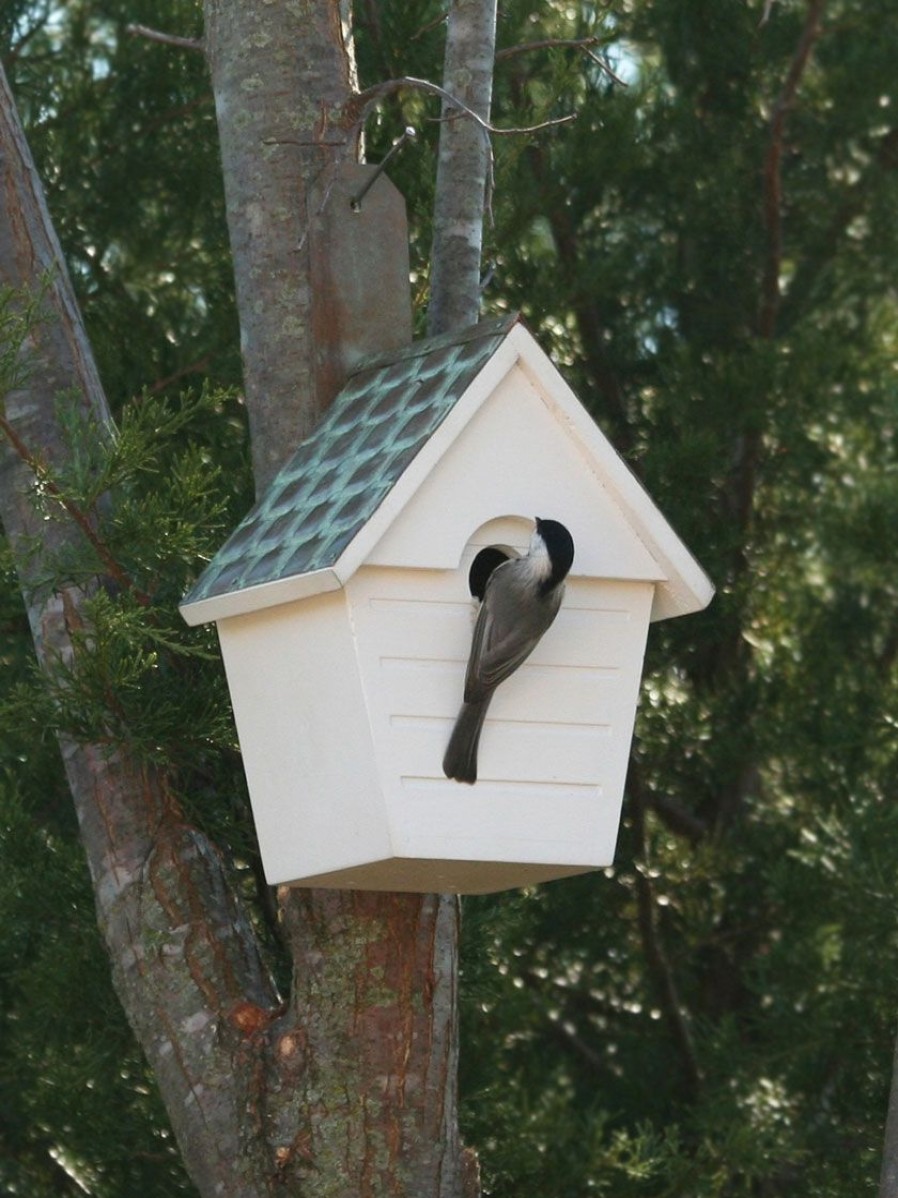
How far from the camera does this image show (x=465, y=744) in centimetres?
283

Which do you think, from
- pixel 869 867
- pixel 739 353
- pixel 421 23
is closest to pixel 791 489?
pixel 739 353

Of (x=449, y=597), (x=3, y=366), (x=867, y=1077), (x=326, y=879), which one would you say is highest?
(x=3, y=366)

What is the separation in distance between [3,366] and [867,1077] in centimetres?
295

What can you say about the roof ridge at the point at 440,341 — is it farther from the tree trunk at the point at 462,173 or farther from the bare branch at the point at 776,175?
the bare branch at the point at 776,175

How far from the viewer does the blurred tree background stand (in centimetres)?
470

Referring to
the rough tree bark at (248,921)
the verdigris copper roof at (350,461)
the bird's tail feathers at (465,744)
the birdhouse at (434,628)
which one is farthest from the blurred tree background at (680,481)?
the bird's tail feathers at (465,744)

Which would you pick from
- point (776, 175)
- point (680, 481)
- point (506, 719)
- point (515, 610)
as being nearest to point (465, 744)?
point (506, 719)

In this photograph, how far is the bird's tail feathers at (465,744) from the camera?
282 centimetres

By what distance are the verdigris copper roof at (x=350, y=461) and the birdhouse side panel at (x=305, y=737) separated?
0.25ft

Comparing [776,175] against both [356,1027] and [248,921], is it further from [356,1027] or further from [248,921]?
[356,1027]

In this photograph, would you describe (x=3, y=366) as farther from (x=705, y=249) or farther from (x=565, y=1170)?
(x=705, y=249)

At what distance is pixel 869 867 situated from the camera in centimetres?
463

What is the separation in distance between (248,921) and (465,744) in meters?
0.64

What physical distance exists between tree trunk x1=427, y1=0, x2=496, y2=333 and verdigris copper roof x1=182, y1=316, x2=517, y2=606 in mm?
206
